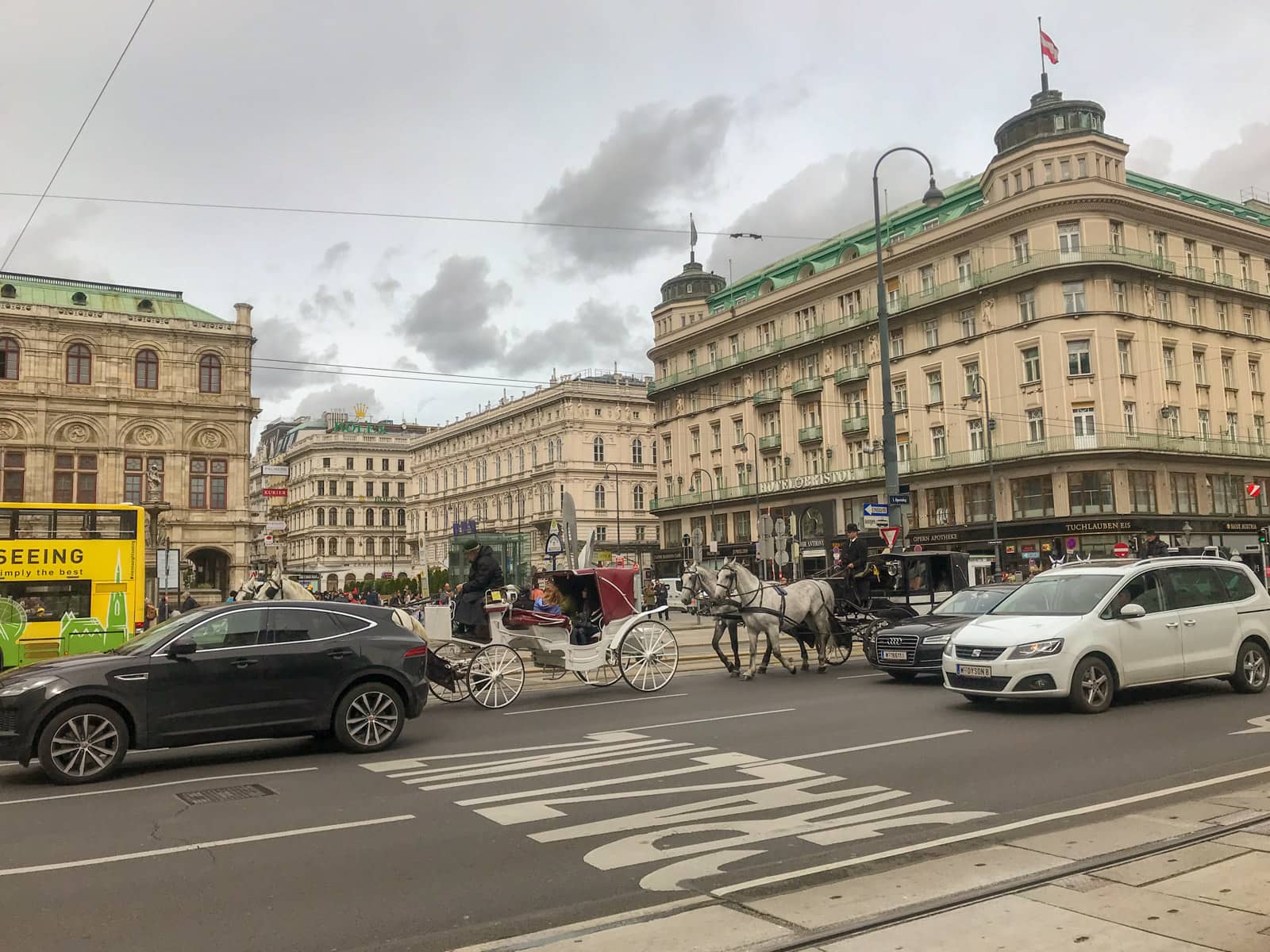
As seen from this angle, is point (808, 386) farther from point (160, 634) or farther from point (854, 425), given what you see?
point (160, 634)

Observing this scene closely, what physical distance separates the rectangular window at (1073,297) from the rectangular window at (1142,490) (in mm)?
8374

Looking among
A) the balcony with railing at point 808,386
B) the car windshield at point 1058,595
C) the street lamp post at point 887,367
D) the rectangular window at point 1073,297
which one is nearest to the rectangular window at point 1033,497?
the rectangular window at point 1073,297

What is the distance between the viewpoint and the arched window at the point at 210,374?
6400 cm

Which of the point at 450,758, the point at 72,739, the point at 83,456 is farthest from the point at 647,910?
the point at 83,456

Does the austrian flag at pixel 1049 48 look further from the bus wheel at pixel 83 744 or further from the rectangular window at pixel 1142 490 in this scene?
the bus wheel at pixel 83 744

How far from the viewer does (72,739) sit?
9250 millimetres

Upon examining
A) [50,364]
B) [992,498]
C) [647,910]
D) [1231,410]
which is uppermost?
[50,364]

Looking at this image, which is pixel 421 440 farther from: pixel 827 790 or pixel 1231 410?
pixel 827 790

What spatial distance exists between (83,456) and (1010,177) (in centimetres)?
5438

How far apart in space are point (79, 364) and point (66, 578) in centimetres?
4901

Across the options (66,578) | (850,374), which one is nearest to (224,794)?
(66,578)

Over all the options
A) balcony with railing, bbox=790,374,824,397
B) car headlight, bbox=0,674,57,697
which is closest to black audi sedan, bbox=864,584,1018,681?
car headlight, bbox=0,674,57,697

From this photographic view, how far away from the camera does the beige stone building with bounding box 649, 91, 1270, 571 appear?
49.8m

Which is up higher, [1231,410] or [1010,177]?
[1010,177]
